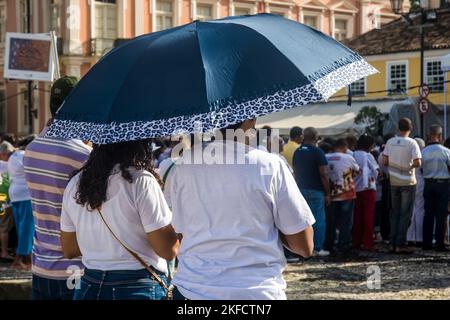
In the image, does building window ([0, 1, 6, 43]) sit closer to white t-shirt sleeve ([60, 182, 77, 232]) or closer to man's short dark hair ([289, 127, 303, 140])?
man's short dark hair ([289, 127, 303, 140])

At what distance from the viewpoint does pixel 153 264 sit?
3.94m

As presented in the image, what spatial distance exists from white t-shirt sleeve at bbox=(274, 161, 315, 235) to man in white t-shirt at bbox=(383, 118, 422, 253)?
8.27 meters

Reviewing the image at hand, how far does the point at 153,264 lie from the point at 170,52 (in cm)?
108

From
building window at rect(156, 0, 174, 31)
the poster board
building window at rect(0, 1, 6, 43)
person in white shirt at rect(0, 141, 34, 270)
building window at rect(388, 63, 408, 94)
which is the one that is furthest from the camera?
building window at rect(0, 1, 6, 43)

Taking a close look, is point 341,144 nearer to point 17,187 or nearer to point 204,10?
point 17,187

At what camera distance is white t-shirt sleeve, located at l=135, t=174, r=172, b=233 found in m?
3.83

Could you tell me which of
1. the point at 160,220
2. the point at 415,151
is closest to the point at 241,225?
the point at 160,220

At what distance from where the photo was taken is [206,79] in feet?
10.9

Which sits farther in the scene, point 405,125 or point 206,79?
point 405,125

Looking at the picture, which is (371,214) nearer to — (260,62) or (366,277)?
(366,277)

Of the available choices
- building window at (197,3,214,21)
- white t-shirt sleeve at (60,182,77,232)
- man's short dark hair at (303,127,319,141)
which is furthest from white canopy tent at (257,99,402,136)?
white t-shirt sleeve at (60,182,77,232)

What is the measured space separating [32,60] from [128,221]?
8723 mm

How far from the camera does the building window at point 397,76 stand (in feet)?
107

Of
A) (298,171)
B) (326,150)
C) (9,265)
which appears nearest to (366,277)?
(298,171)
